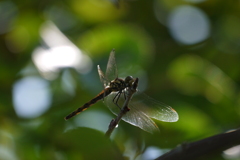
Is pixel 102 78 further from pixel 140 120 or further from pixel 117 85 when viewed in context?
pixel 140 120

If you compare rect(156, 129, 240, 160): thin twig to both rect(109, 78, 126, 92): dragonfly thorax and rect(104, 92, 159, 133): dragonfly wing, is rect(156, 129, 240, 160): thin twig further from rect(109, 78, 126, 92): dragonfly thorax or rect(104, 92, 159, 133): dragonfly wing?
rect(109, 78, 126, 92): dragonfly thorax

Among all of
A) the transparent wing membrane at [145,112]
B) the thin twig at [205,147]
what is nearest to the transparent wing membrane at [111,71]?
the transparent wing membrane at [145,112]

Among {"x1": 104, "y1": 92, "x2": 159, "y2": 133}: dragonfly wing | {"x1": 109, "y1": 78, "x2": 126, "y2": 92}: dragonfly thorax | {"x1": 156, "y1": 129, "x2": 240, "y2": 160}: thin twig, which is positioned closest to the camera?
{"x1": 156, "y1": 129, "x2": 240, "y2": 160}: thin twig

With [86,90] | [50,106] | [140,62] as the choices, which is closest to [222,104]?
[140,62]

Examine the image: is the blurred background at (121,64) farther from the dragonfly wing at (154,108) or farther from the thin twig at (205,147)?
the thin twig at (205,147)

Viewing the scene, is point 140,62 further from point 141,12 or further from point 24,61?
point 24,61

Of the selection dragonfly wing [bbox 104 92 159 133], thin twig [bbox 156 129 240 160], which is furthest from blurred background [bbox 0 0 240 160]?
thin twig [bbox 156 129 240 160]
